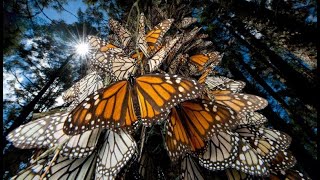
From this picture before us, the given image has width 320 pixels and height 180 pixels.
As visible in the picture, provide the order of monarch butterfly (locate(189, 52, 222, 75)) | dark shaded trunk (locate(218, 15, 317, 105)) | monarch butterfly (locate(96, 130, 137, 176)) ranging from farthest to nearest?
1. dark shaded trunk (locate(218, 15, 317, 105))
2. monarch butterfly (locate(189, 52, 222, 75))
3. monarch butterfly (locate(96, 130, 137, 176))

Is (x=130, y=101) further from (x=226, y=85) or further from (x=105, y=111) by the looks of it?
(x=226, y=85)

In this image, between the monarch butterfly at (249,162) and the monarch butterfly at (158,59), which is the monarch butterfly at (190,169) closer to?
the monarch butterfly at (249,162)

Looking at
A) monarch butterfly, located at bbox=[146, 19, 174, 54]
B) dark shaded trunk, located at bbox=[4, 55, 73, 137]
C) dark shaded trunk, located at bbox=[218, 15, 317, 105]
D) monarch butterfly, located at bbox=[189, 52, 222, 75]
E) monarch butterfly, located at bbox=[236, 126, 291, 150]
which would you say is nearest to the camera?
monarch butterfly, located at bbox=[236, 126, 291, 150]

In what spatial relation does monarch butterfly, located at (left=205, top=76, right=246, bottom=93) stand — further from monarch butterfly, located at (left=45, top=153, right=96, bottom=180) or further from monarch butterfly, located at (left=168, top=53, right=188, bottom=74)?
monarch butterfly, located at (left=45, top=153, right=96, bottom=180)

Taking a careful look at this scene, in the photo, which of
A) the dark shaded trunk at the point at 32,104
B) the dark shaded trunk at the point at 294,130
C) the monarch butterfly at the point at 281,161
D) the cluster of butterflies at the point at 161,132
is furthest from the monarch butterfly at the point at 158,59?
Result: the dark shaded trunk at the point at 294,130

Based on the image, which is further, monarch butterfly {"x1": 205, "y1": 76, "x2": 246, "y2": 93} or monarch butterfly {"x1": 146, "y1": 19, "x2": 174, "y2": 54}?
monarch butterfly {"x1": 146, "y1": 19, "x2": 174, "y2": 54}

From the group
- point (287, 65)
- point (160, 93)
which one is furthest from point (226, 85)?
point (287, 65)

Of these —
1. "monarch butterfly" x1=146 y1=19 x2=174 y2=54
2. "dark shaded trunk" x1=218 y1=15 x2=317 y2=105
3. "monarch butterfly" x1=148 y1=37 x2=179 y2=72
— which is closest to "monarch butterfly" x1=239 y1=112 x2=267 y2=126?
"monarch butterfly" x1=148 y1=37 x2=179 y2=72
